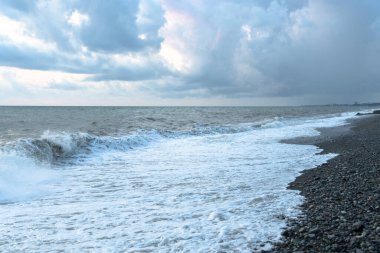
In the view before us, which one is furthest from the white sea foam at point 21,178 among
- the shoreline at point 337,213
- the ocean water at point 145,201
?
the shoreline at point 337,213

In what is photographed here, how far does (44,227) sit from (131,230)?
1639mm

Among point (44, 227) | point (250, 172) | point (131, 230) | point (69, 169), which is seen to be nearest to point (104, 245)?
point (131, 230)

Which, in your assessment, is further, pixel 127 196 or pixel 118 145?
pixel 118 145

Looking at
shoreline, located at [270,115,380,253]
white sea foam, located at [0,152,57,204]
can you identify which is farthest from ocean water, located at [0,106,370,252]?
shoreline, located at [270,115,380,253]

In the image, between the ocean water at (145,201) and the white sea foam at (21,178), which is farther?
the white sea foam at (21,178)

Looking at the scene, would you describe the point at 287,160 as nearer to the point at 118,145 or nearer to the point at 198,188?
the point at 198,188

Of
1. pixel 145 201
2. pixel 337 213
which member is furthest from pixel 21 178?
pixel 337 213

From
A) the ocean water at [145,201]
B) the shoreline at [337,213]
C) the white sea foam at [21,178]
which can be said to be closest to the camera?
the shoreline at [337,213]

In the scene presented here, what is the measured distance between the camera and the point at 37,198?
8.64 metres

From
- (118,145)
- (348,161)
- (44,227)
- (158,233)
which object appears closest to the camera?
(158,233)

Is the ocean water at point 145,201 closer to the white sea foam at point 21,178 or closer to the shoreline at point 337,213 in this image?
the white sea foam at point 21,178

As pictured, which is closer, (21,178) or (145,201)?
(145,201)

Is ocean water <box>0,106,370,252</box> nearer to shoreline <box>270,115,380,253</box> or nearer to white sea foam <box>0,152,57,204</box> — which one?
white sea foam <box>0,152,57,204</box>

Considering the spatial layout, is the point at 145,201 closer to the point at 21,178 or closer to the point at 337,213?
the point at 337,213
